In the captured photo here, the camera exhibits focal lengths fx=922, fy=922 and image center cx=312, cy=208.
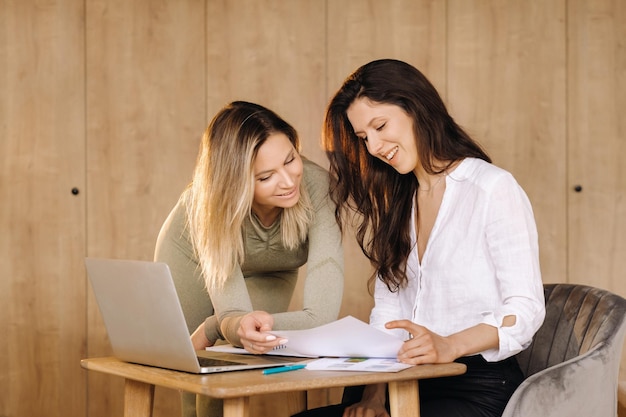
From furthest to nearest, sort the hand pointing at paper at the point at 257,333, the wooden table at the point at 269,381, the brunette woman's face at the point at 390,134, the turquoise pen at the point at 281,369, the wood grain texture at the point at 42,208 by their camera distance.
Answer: the wood grain texture at the point at 42,208, the brunette woman's face at the point at 390,134, the hand pointing at paper at the point at 257,333, the turquoise pen at the point at 281,369, the wooden table at the point at 269,381

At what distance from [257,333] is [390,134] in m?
0.57

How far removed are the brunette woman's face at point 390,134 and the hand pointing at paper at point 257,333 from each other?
0.48m

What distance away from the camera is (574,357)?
2.04m

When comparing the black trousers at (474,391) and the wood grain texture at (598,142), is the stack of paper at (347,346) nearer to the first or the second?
the black trousers at (474,391)

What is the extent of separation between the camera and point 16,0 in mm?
3904

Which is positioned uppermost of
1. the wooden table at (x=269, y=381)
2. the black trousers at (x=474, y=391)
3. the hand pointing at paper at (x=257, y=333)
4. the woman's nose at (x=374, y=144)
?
the woman's nose at (x=374, y=144)

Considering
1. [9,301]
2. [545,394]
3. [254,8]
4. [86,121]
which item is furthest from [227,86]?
[545,394]

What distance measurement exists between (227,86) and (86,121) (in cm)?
62

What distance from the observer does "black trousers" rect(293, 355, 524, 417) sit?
192 centimetres

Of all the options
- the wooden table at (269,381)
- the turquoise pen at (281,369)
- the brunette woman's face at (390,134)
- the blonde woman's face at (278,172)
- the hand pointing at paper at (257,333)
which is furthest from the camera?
the blonde woman's face at (278,172)

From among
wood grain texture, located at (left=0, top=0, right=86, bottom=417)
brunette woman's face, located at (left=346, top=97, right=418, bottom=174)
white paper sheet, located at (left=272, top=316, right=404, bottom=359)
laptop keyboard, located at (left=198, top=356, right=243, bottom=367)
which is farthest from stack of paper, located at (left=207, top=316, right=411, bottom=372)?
wood grain texture, located at (left=0, top=0, right=86, bottom=417)

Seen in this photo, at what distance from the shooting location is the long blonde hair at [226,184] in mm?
2209

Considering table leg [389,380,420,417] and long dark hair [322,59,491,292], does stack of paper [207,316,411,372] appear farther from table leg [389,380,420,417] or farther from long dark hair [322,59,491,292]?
long dark hair [322,59,491,292]

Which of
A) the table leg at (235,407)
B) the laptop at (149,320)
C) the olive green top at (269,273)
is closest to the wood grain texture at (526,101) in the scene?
the olive green top at (269,273)
